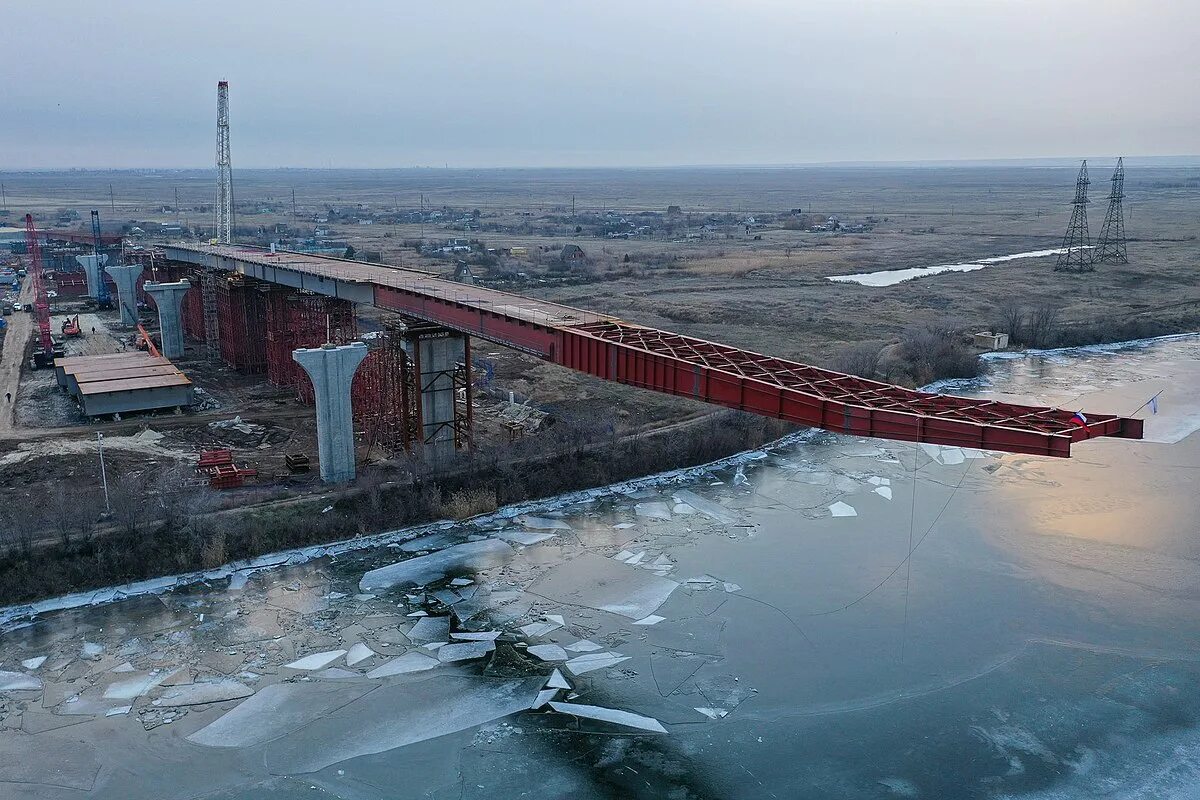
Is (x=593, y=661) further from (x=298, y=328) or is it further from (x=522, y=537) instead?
(x=298, y=328)

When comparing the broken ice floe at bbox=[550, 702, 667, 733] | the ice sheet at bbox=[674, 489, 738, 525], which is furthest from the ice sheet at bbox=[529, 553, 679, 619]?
the ice sheet at bbox=[674, 489, 738, 525]

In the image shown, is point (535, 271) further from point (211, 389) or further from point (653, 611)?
point (653, 611)

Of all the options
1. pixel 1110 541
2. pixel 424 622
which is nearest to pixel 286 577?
pixel 424 622

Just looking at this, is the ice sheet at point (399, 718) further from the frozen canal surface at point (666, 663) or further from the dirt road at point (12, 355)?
the dirt road at point (12, 355)

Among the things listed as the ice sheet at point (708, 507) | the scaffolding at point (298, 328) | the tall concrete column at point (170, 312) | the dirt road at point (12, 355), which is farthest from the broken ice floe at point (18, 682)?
the tall concrete column at point (170, 312)

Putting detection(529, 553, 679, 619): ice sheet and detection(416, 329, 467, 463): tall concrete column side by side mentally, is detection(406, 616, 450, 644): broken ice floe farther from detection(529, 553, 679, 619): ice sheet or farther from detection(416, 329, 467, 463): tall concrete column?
detection(416, 329, 467, 463): tall concrete column

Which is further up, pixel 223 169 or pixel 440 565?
pixel 223 169

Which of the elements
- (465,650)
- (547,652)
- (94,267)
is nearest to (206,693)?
(465,650)
